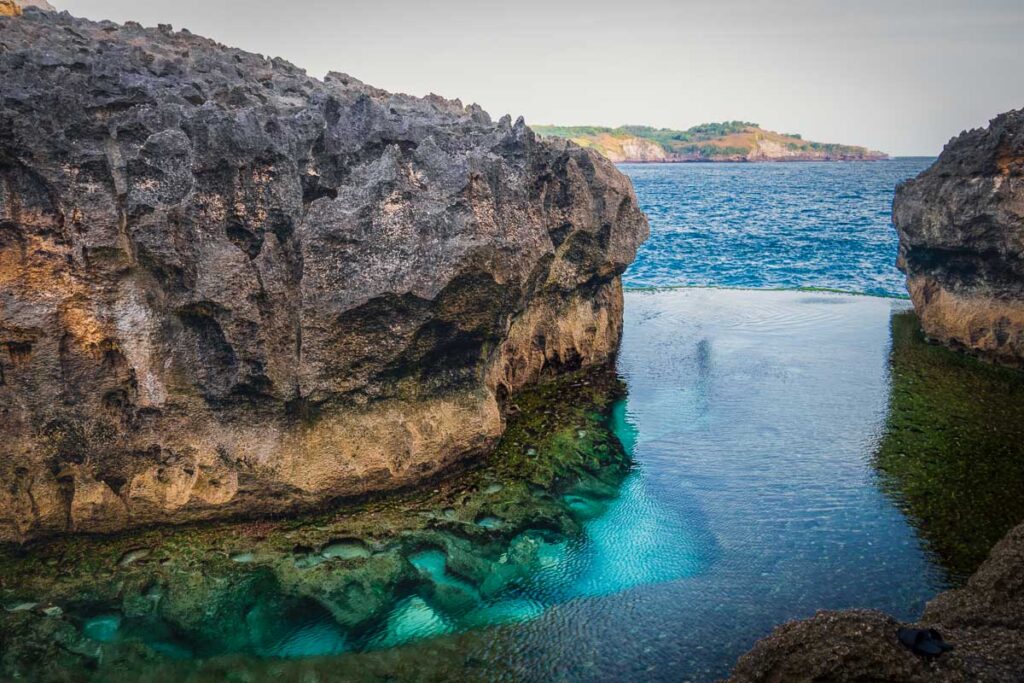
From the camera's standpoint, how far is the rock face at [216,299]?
9398 millimetres

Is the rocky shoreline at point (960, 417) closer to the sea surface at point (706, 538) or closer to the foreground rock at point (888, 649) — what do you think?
the foreground rock at point (888, 649)

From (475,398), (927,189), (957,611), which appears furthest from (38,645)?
(927,189)

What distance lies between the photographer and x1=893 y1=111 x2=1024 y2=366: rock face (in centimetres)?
1650

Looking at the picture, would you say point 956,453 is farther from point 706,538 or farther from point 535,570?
point 535,570

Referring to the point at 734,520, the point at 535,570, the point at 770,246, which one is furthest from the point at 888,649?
the point at 770,246

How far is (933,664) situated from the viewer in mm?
5508

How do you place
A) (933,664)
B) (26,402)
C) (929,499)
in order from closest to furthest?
(933,664) → (26,402) → (929,499)

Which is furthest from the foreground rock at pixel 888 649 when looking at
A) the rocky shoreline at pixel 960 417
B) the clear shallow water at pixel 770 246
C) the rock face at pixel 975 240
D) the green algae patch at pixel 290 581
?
the clear shallow water at pixel 770 246

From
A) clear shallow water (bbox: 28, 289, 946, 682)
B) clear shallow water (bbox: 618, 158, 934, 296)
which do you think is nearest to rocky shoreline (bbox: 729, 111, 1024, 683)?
clear shallow water (bbox: 28, 289, 946, 682)

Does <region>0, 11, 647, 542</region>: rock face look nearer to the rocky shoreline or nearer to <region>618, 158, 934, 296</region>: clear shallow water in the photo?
the rocky shoreline

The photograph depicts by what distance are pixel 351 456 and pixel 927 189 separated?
1622 centimetres

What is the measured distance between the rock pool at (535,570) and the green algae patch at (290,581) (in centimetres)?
3

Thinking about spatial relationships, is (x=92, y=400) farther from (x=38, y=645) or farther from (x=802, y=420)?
(x=802, y=420)

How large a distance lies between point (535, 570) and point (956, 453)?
7.79 metres
